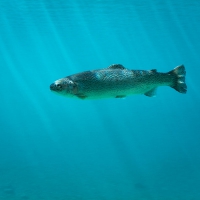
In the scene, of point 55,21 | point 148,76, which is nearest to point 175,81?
point 148,76

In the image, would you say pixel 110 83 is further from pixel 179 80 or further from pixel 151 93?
pixel 179 80

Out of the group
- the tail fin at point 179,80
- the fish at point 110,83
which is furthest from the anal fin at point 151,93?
the tail fin at point 179,80

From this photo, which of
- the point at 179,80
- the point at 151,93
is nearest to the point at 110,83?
the point at 151,93

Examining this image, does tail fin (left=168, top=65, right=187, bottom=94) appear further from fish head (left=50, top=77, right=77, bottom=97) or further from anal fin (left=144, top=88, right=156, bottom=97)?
fish head (left=50, top=77, right=77, bottom=97)

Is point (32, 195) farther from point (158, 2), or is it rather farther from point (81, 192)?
point (158, 2)

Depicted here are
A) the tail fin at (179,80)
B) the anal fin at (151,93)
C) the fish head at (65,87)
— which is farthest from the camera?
the tail fin at (179,80)

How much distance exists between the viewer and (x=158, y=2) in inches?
963

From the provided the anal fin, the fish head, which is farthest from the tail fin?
the fish head

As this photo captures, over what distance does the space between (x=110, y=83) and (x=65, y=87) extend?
793 millimetres

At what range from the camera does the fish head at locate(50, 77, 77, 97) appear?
4.78 meters

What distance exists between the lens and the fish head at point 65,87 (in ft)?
15.7

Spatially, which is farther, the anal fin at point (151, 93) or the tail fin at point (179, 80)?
the tail fin at point (179, 80)

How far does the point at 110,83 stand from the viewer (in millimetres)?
5223

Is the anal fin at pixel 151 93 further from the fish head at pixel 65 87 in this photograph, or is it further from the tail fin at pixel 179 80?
the fish head at pixel 65 87
